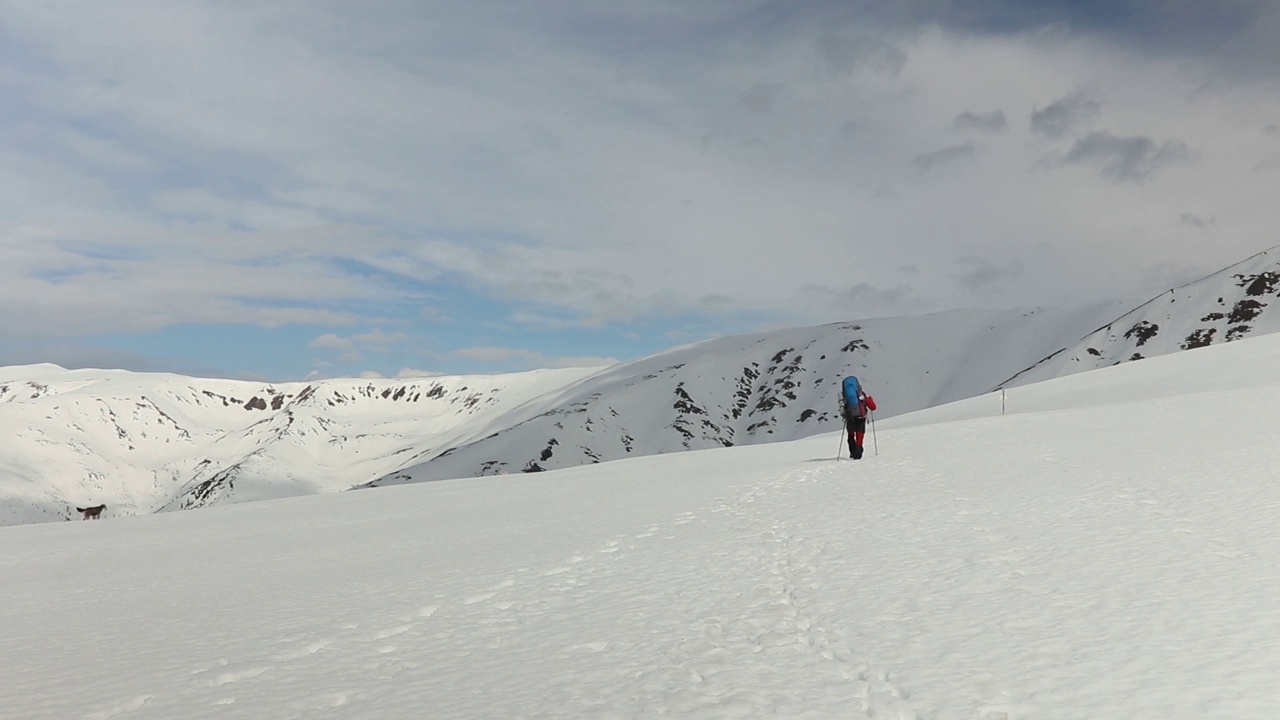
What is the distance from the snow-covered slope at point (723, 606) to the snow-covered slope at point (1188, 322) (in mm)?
172317

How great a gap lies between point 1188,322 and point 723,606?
215 m

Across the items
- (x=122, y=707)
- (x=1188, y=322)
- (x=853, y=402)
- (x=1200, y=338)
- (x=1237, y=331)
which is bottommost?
(x=122, y=707)

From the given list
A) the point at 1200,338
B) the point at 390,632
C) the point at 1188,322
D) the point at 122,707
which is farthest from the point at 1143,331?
the point at 122,707

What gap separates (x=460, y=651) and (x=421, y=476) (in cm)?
19128

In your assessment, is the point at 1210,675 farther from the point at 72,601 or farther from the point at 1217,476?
the point at 72,601

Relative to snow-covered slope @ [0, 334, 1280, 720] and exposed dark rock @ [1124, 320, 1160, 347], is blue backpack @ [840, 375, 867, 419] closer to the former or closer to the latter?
snow-covered slope @ [0, 334, 1280, 720]

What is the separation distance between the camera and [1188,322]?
182m

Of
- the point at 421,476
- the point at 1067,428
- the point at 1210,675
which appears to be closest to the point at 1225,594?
the point at 1210,675

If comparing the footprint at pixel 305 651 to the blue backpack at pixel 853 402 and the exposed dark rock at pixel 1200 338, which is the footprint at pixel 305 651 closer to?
the blue backpack at pixel 853 402

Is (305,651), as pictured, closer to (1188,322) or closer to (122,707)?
(122,707)

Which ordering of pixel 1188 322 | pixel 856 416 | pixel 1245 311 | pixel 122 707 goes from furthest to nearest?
1. pixel 1188 322
2. pixel 1245 311
3. pixel 856 416
4. pixel 122 707

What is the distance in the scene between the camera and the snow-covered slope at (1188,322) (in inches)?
6767

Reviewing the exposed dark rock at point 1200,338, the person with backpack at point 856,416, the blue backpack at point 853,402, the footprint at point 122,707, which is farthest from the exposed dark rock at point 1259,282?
the footprint at point 122,707

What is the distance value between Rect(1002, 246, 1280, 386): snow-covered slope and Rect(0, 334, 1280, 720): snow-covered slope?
172317mm
